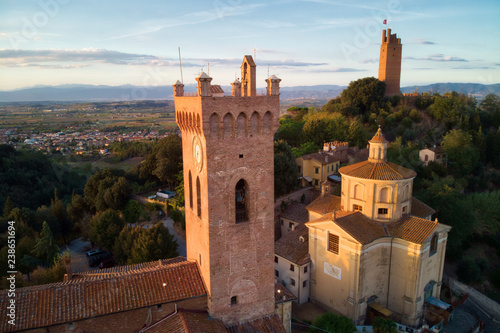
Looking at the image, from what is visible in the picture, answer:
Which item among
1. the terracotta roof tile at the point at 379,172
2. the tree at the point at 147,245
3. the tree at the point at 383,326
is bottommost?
the tree at the point at 383,326

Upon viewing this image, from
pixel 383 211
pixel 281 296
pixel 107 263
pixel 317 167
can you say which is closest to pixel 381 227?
pixel 383 211

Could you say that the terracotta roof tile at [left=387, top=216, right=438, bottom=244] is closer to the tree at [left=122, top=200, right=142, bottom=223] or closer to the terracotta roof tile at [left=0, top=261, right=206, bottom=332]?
the terracotta roof tile at [left=0, top=261, right=206, bottom=332]

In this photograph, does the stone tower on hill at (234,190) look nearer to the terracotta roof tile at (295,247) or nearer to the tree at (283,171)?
the terracotta roof tile at (295,247)

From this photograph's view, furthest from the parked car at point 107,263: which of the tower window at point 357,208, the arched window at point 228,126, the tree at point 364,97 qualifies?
the tree at point 364,97

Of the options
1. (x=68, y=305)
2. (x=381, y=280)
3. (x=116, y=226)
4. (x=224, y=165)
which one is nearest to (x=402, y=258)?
(x=381, y=280)

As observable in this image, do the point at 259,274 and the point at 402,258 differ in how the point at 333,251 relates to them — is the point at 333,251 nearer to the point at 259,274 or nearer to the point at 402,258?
the point at 402,258

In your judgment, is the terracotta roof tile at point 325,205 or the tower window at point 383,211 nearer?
the tower window at point 383,211

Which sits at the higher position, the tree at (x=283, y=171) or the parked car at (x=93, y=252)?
the tree at (x=283, y=171)
